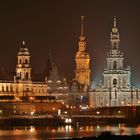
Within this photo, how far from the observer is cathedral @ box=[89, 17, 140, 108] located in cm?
15912

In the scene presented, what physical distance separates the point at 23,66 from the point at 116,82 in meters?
13.0

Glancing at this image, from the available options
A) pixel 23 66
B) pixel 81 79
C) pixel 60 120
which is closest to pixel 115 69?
pixel 81 79

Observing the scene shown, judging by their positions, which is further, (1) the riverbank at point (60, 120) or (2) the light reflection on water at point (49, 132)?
(1) the riverbank at point (60, 120)

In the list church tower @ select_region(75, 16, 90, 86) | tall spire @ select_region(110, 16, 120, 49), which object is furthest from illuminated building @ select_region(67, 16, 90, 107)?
tall spire @ select_region(110, 16, 120, 49)

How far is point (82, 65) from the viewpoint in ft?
553

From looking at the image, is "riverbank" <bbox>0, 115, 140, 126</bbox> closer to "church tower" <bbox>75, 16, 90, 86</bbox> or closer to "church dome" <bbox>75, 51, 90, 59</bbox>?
"church tower" <bbox>75, 16, 90, 86</bbox>

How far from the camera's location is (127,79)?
160m

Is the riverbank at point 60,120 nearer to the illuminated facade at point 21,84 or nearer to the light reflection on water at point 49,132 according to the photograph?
the light reflection on water at point 49,132

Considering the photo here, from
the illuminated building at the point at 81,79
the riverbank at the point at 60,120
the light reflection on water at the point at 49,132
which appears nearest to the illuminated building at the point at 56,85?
the illuminated building at the point at 81,79

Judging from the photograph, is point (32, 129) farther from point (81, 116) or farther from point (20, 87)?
point (20, 87)

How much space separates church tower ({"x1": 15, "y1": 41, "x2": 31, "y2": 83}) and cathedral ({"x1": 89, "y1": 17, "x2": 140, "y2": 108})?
10669 mm

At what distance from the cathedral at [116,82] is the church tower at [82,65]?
733cm

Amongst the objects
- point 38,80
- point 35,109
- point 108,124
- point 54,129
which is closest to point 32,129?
point 54,129

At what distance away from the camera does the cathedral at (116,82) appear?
159125mm
